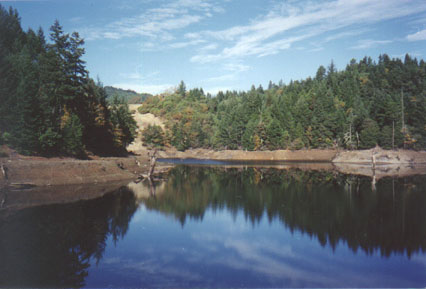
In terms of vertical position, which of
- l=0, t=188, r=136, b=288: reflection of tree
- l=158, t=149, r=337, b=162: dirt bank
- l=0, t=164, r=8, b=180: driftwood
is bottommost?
l=0, t=188, r=136, b=288: reflection of tree

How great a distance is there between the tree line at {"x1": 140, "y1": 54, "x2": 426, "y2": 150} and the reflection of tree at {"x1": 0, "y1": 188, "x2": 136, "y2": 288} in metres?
94.2

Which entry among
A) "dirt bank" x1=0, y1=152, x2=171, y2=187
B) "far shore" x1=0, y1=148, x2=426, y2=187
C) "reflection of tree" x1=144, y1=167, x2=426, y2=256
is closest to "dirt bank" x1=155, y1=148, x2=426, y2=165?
"far shore" x1=0, y1=148, x2=426, y2=187

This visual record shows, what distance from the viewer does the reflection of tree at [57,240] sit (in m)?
15.3

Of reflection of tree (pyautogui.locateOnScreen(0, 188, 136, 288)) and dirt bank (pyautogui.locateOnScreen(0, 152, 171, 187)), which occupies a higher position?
dirt bank (pyautogui.locateOnScreen(0, 152, 171, 187))

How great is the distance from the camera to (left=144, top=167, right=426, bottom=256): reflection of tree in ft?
72.2

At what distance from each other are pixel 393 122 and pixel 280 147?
4219 cm

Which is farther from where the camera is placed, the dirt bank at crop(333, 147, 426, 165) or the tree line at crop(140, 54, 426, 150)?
the tree line at crop(140, 54, 426, 150)

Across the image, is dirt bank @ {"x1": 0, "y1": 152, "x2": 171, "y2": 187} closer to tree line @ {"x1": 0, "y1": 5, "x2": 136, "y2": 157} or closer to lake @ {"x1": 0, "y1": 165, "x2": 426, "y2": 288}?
tree line @ {"x1": 0, "y1": 5, "x2": 136, "y2": 157}

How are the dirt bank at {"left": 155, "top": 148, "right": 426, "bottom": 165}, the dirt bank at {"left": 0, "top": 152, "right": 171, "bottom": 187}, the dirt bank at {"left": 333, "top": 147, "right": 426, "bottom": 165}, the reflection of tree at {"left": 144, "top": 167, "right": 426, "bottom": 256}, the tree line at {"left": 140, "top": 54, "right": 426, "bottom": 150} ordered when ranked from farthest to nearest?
the tree line at {"left": 140, "top": 54, "right": 426, "bottom": 150}, the dirt bank at {"left": 155, "top": 148, "right": 426, "bottom": 165}, the dirt bank at {"left": 333, "top": 147, "right": 426, "bottom": 165}, the dirt bank at {"left": 0, "top": 152, "right": 171, "bottom": 187}, the reflection of tree at {"left": 144, "top": 167, "right": 426, "bottom": 256}

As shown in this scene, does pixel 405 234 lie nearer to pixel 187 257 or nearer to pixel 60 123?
pixel 187 257

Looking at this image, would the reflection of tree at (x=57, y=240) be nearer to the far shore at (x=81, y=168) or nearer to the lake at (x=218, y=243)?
the lake at (x=218, y=243)

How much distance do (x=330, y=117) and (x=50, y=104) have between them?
101m

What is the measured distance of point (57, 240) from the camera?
20.9 m

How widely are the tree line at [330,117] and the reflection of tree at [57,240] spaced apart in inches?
3709
